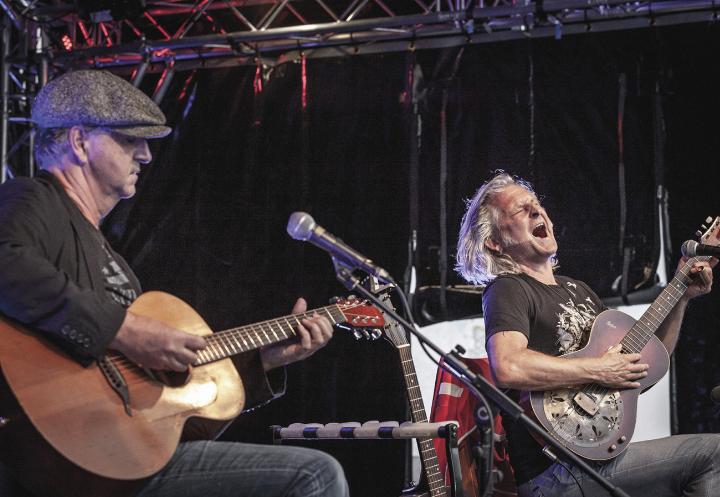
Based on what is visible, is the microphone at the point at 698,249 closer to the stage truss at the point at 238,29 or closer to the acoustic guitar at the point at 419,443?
the acoustic guitar at the point at 419,443

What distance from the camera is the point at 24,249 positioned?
8.54 ft

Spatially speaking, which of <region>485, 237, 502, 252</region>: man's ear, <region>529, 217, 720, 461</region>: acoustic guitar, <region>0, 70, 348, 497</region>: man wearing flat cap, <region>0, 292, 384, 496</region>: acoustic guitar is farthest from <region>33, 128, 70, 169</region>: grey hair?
<region>485, 237, 502, 252</region>: man's ear

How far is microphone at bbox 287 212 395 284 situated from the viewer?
106 inches

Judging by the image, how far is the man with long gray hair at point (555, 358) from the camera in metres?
3.79

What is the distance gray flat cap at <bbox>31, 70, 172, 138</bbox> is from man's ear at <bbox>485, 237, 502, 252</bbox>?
7.14ft

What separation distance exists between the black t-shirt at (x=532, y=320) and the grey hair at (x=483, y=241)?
0.23 metres

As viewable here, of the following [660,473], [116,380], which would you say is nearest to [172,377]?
[116,380]

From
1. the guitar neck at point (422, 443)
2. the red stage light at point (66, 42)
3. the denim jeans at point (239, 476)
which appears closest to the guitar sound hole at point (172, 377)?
the denim jeans at point (239, 476)

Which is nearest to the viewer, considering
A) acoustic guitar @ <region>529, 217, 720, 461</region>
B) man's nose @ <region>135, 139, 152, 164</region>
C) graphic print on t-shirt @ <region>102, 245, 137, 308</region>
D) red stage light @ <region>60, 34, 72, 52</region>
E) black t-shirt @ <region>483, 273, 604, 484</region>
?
graphic print on t-shirt @ <region>102, 245, 137, 308</region>

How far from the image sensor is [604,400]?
3947 millimetres

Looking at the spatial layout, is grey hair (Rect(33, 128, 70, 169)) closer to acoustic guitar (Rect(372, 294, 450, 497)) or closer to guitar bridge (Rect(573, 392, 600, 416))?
acoustic guitar (Rect(372, 294, 450, 497))

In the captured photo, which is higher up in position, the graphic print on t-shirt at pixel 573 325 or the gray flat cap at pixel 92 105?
the gray flat cap at pixel 92 105

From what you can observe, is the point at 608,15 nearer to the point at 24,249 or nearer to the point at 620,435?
the point at 620,435

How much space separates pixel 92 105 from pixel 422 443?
2.22 meters
